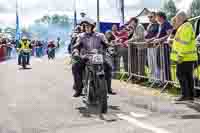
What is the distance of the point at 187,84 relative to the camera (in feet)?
34.9

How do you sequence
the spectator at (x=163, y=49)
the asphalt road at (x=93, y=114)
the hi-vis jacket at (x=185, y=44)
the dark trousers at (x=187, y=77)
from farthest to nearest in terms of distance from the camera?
1. the spectator at (x=163, y=49)
2. the dark trousers at (x=187, y=77)
3. the hi-vis jacket at (x=185, y=44)
4. the asphalt road at (x=93, y=114)

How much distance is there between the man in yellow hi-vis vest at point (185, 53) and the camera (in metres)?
10.4

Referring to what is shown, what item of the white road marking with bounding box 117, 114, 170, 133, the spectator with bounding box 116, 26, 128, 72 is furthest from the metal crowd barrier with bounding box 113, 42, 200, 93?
the white road marking with bounding box 117, 114, 170, 133

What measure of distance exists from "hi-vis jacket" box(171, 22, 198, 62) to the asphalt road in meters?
0.99

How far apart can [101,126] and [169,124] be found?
1086 millimetres

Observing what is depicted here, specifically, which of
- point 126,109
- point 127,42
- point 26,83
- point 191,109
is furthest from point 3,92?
point 191,109

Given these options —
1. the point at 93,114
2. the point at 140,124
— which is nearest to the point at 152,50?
the point at 93,114

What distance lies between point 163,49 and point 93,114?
3670 mm

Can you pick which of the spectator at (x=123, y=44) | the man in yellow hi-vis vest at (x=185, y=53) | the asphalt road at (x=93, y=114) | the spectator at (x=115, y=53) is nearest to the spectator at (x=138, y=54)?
the spectator at (x=123, y=44)

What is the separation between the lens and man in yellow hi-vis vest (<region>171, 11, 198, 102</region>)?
34.2ft

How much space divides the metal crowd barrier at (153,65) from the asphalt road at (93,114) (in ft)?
1.54

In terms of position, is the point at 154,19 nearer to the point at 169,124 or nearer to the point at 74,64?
the point at 74,64

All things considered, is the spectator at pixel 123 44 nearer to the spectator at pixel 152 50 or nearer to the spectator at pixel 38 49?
the spectator at pixel 152 50

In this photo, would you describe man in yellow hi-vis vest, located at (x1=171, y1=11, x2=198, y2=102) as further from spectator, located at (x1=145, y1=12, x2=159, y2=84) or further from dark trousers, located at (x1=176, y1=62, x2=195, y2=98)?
spectator, located at (x1=145, y1=12, x2=159, y2=84)
